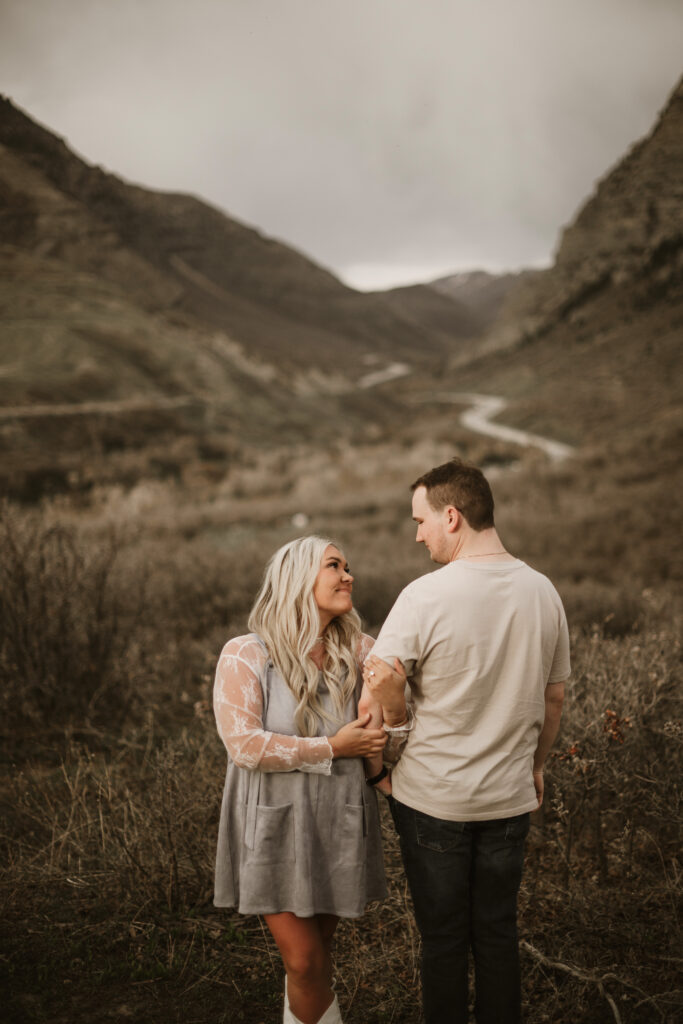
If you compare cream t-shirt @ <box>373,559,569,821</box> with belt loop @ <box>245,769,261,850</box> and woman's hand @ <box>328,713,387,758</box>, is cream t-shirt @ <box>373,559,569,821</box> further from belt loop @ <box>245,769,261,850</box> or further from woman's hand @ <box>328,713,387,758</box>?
belt loop @ <box>245,769,261,850</box>

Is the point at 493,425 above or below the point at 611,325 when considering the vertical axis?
below

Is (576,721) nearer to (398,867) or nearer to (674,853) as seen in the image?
(674,853)

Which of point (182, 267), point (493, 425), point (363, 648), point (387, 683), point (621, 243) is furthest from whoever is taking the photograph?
point (182, 267)

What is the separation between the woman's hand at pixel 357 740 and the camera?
2047mm

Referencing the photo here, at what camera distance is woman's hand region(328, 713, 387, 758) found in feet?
6.72

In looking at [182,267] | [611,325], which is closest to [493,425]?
[611,325]

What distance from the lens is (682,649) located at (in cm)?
513

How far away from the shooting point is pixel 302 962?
6.98 feet

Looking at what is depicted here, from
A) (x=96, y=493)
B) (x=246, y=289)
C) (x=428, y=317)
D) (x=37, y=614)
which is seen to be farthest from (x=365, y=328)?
(x=37, y=614)

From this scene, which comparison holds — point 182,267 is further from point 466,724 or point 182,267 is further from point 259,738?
point 466,724

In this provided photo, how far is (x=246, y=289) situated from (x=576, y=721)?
4023 inches

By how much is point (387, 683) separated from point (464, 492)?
58 cm

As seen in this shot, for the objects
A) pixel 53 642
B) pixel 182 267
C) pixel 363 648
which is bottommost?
pixel 53 642

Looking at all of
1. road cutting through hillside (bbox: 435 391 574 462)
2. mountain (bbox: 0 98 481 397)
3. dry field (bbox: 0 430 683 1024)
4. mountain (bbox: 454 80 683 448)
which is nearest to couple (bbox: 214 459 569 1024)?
dry field (bbox: 0 430 683 1024)
